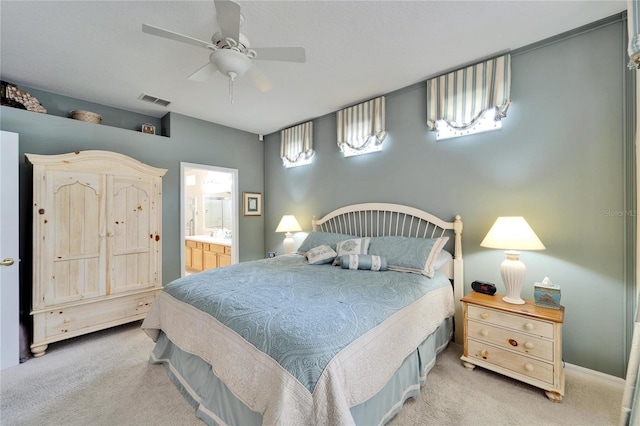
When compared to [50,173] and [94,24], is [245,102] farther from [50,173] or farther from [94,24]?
[50,173]

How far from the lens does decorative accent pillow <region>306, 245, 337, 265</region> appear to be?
289 centimetres

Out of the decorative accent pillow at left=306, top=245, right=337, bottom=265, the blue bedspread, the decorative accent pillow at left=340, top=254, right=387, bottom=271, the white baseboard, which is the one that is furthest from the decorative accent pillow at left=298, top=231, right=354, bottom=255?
the white baseboard

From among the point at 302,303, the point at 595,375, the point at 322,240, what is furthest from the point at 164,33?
the point at 595,375

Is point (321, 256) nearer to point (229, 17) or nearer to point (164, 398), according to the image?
point (164, 398)

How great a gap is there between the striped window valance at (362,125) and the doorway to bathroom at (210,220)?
6.84ft

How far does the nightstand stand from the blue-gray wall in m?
0.41

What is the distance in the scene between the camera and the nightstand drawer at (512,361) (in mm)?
1815

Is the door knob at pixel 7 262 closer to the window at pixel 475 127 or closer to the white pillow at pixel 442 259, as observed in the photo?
the white pillow at pixel 442 259

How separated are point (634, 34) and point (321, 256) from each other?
2668 mm

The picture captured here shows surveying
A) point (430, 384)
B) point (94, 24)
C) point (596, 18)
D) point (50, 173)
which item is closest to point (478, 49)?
point (596, 18)

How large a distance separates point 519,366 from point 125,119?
5.22m

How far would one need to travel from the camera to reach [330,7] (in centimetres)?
181

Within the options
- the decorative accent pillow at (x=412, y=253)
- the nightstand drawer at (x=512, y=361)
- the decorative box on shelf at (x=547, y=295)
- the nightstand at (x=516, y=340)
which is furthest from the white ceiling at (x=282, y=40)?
the nightstand drawer at (x=512, y=361)

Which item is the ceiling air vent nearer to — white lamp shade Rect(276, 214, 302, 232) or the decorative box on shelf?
white lamp shade Rect(276, 214, 302, 232)
